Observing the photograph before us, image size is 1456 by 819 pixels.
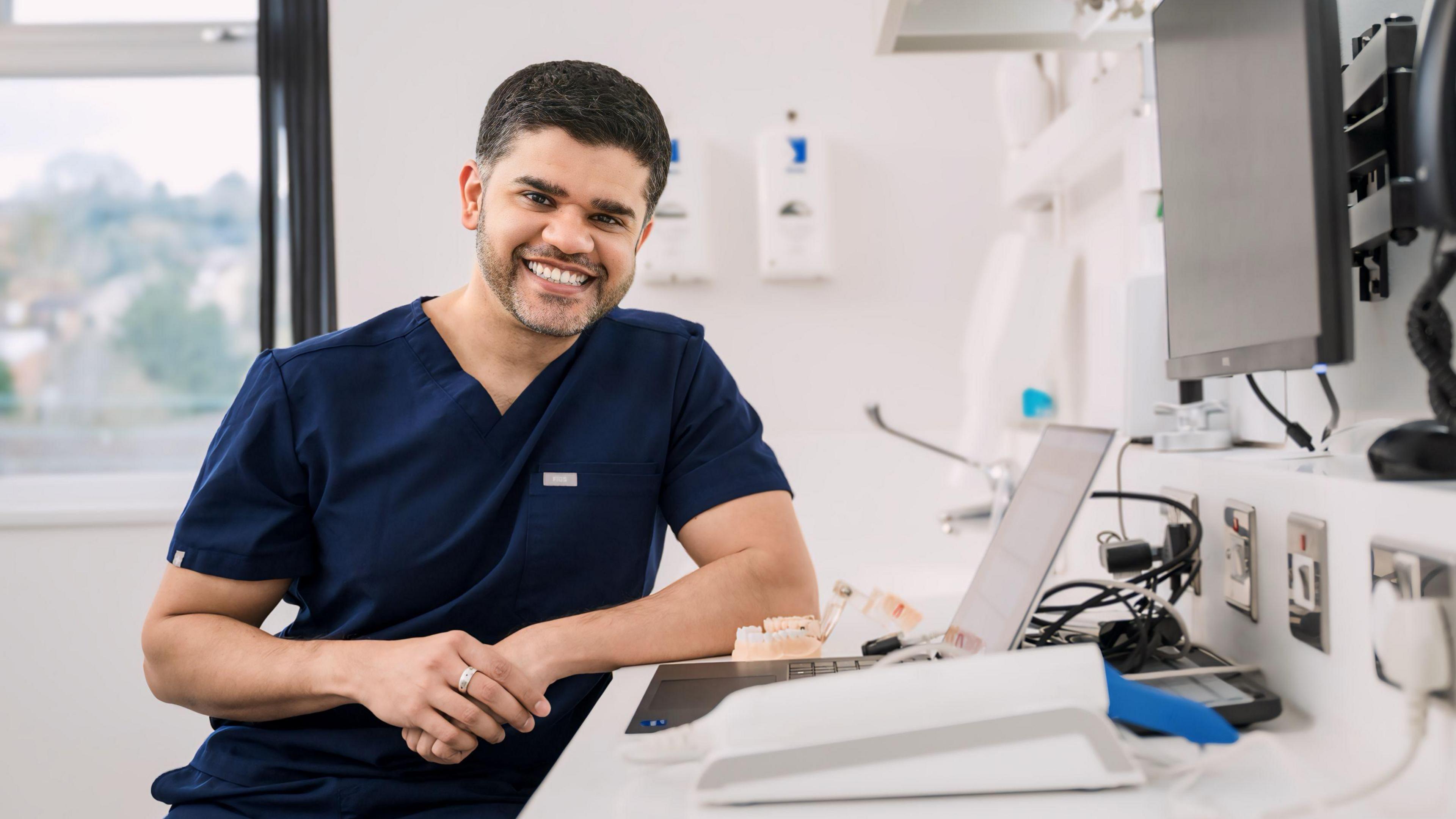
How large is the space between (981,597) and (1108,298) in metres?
1.16

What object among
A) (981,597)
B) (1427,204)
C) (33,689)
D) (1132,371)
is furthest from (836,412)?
(33,689)

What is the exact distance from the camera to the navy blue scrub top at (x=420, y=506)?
1.07 m

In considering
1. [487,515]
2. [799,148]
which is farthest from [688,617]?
[799,148]

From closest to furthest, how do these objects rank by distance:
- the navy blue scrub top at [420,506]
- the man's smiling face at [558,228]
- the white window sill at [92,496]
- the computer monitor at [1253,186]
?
the computer monitor at [1253,186], the navy blue scrub top at [420,506], the man's smiling face at [558,228], the white window sill at [92,496]

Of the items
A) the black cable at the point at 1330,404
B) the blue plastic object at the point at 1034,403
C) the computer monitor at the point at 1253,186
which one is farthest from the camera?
the blue plastic object at the point at 1034,403

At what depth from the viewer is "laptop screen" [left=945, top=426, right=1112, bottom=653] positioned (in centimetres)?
72

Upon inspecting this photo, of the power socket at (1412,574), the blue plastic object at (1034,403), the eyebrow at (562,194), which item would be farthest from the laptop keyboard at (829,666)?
the blue plastic object at (1034,403)

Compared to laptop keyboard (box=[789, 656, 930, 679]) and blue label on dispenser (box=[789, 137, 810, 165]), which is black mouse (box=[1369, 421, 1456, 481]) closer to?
laptop keyboard (box=[789, 656, 930, 679])

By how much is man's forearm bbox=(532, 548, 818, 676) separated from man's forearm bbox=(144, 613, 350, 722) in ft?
0.79

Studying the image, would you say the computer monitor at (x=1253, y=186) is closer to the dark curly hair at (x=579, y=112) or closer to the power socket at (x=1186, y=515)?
the power socket at (x=1186, y=515)

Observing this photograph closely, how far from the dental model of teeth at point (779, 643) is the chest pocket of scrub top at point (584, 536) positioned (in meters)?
0.22

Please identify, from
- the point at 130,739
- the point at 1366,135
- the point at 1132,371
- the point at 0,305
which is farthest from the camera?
the point at 0,305

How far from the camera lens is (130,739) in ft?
7.48

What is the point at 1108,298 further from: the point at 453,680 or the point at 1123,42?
the point at 453,680
